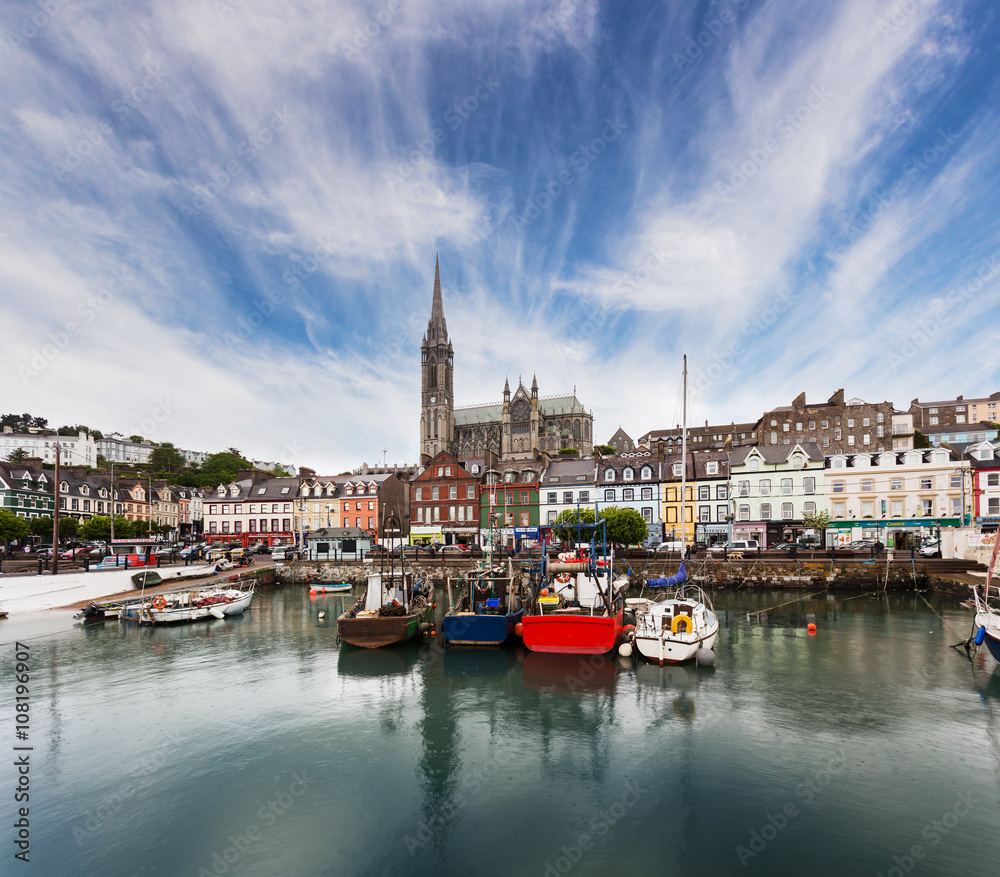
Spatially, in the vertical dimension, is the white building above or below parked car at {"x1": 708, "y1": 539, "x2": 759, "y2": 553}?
above

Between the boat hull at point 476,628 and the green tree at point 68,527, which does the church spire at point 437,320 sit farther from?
the boat hull at point 476,628

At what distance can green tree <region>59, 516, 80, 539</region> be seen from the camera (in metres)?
65.7

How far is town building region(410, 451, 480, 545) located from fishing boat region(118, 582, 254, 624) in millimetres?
32472

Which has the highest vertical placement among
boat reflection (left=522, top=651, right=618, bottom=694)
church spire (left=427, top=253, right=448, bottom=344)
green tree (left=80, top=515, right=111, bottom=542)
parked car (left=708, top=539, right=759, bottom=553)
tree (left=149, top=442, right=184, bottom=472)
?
church spire (left=427, top=253, right=448, bottom=344)

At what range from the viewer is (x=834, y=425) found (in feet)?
286

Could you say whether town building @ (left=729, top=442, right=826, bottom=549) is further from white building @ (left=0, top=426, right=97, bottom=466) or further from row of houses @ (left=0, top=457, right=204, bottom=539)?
white building @ (left=0, top=426, right=97, bottom=466)

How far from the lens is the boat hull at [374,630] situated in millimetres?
27172

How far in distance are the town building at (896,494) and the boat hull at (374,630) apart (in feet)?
163

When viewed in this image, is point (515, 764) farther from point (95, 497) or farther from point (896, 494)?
point (95, 497)

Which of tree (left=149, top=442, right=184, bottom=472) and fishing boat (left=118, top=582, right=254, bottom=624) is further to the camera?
tree (left=149, top=442, right=184, bottom=472)

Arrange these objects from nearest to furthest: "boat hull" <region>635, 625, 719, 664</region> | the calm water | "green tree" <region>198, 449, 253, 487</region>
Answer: the calm water
"boat hull" <region>635, 625, 719, 664</region>
"green tree" <region>198, 449, 253, 487</region>

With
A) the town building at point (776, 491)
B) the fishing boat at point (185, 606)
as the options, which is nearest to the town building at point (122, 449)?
the fishing boat at point (185, 606)

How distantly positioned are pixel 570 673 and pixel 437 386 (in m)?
140

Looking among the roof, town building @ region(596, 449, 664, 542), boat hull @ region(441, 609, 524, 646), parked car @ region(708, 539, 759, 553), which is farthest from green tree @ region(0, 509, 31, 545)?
the roof
